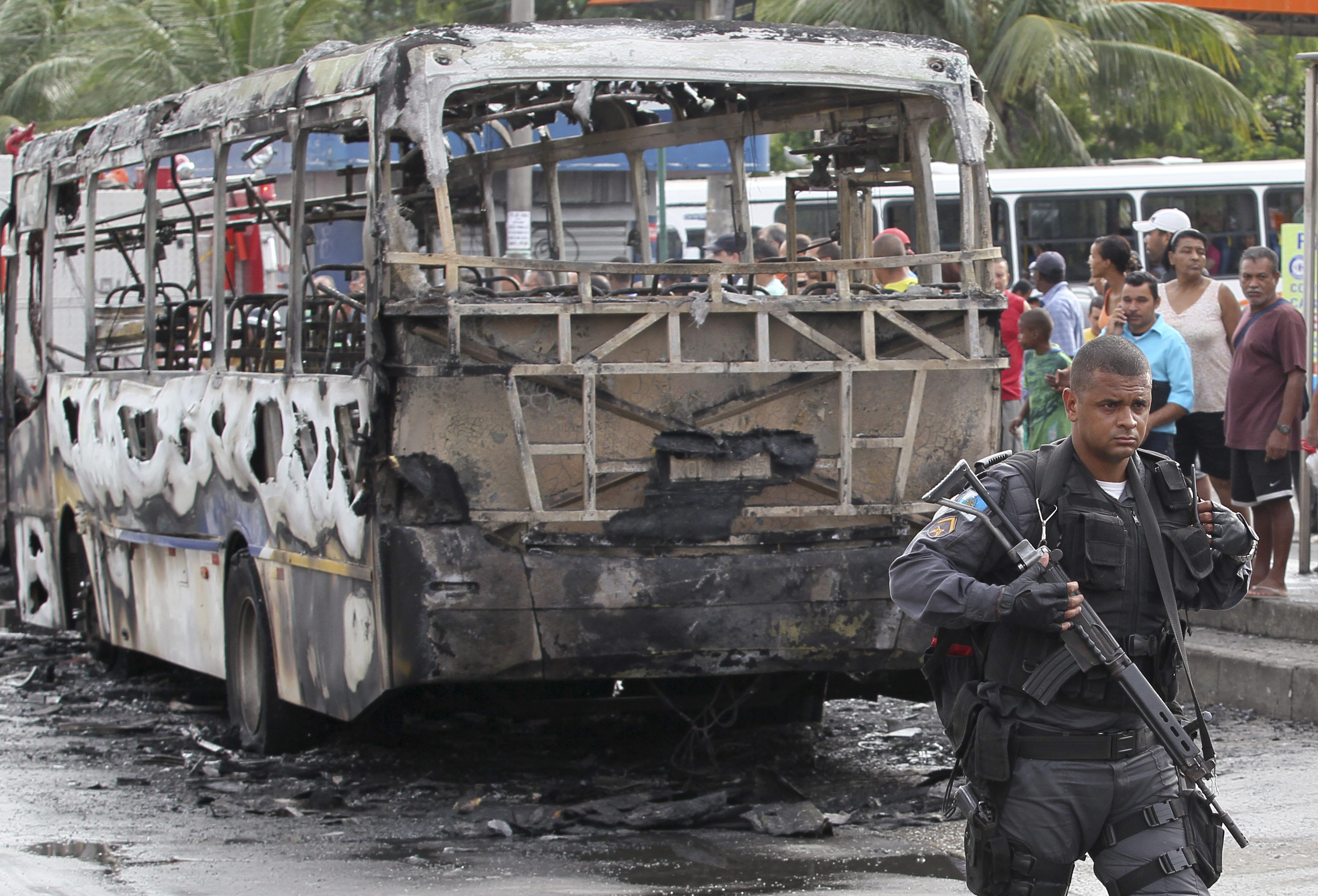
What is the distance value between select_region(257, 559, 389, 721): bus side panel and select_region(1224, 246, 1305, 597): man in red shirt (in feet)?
14.1

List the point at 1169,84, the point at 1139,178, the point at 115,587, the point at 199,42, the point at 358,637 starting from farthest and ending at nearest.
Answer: the point at 1169,84
the point at 199,42
the point at 1139,178
the point at 115,587
the point at 358,637

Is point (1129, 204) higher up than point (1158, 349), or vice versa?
Result: point (1129, 204)

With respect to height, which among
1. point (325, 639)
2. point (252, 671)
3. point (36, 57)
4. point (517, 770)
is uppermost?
point (36, 57)

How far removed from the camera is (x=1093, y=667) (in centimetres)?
371

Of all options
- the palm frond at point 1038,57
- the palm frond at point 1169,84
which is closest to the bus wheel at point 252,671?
the palm frond at point 1038,57

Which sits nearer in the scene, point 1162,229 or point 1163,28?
point 1162,229

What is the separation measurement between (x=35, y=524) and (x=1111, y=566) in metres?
8.30

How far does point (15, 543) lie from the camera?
439 inches

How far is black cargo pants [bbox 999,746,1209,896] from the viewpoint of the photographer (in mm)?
3750

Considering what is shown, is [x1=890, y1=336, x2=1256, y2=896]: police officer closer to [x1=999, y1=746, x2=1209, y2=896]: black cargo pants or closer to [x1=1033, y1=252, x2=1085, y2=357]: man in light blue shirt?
[x1=999, y1=746, x2=1209, y2=896]: black cargo pants

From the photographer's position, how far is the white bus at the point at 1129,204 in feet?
74.8

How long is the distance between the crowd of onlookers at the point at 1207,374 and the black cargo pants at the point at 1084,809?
391 centimetres

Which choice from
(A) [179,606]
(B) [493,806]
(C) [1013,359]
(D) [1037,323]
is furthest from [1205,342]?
(A) [179,606]

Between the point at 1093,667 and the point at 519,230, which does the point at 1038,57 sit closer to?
the point at 519,230
